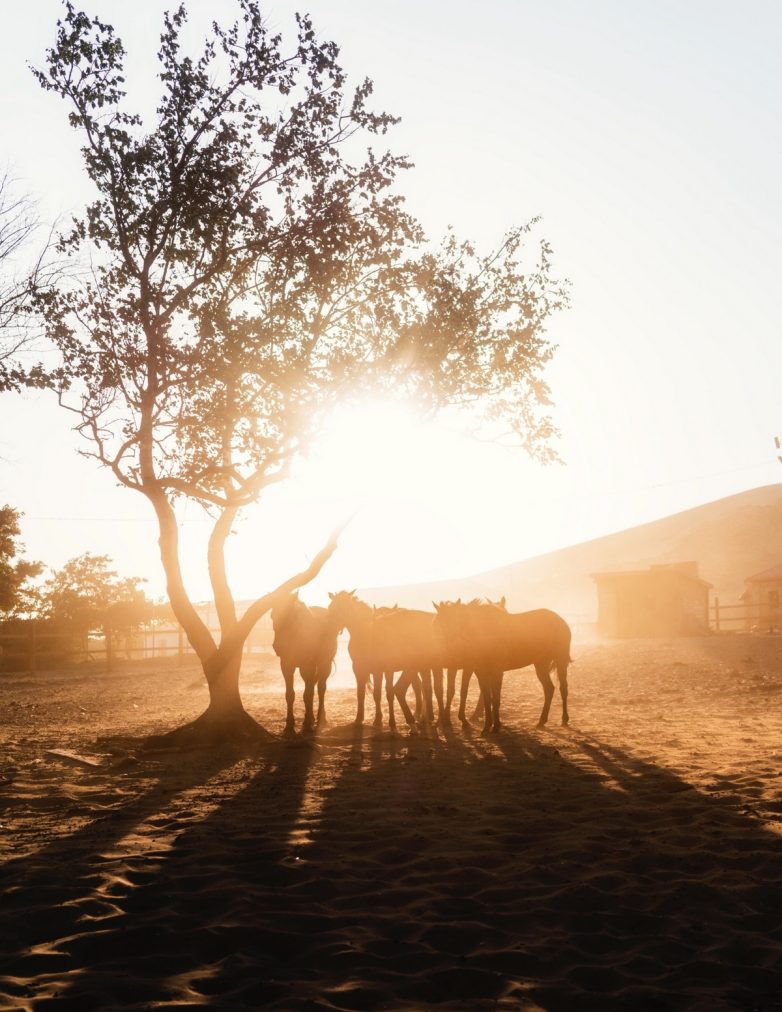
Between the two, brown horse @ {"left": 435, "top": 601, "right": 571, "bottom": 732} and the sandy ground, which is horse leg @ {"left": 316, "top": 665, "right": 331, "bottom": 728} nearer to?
brown horse @ {"left": 435, "top": 601, "right": 571, "bottom": 732}

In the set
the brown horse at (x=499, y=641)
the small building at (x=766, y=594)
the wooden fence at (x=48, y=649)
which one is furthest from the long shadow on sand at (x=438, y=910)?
the small building at (x=766, y=594)

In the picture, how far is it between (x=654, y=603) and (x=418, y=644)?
144ft

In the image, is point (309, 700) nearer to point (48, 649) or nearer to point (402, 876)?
point (402, 876)

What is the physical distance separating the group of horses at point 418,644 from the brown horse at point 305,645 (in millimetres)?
18

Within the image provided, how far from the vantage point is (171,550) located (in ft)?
55.0

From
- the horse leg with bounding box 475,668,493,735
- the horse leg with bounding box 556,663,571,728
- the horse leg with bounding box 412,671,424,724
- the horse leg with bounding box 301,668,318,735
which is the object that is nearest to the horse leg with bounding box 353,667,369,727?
the horse leg with bounding box 301,668,318,735

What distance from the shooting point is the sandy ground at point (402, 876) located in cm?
489

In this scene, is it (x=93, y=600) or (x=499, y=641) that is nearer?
(x=499, y=641)

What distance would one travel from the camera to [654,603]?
5728 cm

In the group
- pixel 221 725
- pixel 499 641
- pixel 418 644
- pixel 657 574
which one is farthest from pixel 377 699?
pixel 657 574

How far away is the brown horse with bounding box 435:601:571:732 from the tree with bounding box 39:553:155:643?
34.2m

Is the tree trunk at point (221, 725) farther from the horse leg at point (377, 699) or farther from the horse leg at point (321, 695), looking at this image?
the horse leg at point (377, 699)

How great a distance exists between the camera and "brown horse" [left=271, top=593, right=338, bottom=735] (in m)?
16.1

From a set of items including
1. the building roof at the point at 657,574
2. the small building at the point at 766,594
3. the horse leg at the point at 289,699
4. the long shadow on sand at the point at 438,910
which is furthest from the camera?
the small building at the point at 766,594
